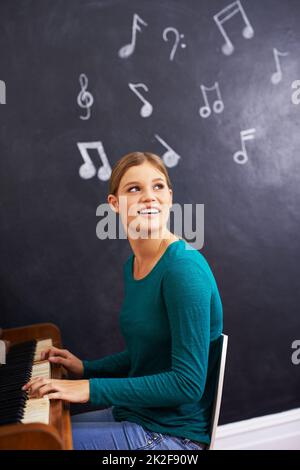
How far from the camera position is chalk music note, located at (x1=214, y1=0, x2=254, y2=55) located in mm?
2338

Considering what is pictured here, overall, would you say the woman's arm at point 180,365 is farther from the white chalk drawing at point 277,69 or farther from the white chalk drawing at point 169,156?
the white chalk drawing at point 277,69

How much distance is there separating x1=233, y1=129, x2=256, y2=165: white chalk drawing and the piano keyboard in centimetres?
131

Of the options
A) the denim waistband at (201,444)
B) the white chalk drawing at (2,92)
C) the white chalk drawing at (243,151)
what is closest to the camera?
the denim waistband at (201,444)

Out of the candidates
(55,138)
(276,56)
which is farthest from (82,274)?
(276,56)

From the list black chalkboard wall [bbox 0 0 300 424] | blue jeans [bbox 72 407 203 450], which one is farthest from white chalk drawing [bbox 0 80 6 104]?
blue jeans [bbox 72 407 203 450]

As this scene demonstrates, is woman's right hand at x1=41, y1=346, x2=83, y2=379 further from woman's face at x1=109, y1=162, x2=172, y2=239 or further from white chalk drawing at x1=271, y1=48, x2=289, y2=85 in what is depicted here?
white chalk drawing at x1=271, y1=48, x2=289, y2=85

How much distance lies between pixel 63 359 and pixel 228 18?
1.83 metres

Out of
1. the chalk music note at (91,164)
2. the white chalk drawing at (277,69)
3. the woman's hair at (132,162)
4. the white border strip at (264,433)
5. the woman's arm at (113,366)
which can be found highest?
the white chalk drawing at (277,69)

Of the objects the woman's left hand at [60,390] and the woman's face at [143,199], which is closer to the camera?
the woman's left hand at [60,390]

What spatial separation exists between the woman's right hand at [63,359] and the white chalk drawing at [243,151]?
1326 millimetres

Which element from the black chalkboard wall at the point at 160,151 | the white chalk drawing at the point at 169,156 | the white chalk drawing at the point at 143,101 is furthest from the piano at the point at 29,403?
the white chalk drawing at the point at 143,101

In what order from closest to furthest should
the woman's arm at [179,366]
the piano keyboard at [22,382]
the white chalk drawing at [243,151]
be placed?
the piano keyboard at [22,382] → the woman's arm at [179,366] → the white chalk drawing at [243,151]

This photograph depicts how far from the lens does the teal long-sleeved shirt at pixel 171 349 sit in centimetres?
122

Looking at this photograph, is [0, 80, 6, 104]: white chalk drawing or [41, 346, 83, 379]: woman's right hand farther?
[0, 80, 6, 104]: white chalk drawing
